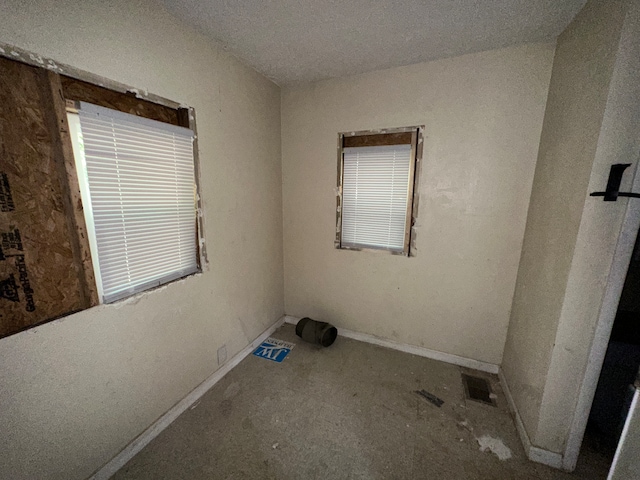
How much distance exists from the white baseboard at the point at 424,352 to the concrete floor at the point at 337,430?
78 mm

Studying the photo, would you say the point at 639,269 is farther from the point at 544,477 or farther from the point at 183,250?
the point at 183,250

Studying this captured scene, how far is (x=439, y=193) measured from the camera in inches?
81.1

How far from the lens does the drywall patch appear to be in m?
1.44

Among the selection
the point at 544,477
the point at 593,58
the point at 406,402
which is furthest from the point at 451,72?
the point at 544,477

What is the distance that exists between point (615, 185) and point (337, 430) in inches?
78.9

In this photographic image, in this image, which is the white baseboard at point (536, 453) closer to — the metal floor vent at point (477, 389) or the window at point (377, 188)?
the metal floor vent at point (477, 389)

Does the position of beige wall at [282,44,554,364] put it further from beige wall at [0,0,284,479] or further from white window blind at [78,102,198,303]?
white window blind at [78,102,198,303]

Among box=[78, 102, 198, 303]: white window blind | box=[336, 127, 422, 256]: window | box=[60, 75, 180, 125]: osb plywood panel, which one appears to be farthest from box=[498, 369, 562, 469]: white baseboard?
box=[60, 75, 180, 125]: osb plywood panel

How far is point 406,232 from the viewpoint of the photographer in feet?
7.29

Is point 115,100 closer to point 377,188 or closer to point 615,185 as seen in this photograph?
point 377,188

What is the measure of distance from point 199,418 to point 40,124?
1891 mm

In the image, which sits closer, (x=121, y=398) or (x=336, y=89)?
(x=121, y=398)

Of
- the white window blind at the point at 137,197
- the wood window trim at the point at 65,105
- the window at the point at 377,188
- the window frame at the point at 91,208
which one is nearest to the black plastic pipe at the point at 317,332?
the window at the point at 377,188

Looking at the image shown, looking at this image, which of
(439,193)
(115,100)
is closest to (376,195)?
(439,193)
